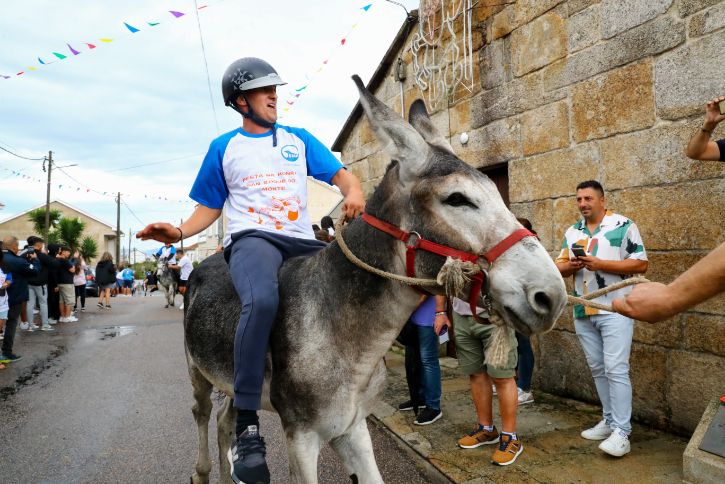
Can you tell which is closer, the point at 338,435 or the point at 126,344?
the point at 338,435

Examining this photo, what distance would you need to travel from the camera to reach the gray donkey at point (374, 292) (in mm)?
1781

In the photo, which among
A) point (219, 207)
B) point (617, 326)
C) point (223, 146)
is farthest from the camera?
point (617, 326)

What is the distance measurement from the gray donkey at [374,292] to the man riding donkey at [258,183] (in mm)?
186

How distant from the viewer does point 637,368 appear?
14.8 ft

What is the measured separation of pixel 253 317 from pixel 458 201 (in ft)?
3.60

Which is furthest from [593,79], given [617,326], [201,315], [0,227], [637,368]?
[0,227]

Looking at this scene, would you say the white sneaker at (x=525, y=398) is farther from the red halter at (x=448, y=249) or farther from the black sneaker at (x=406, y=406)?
the red halter at (x=448, y=249)

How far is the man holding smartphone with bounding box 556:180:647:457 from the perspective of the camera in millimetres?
3926

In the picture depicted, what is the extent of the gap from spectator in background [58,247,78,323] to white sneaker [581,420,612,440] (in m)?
13.5

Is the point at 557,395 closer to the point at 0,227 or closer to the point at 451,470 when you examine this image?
the point at 451,470

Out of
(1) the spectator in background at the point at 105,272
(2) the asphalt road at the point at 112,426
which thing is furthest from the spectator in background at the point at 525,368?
(1) the spectator in background at the point at 105,272

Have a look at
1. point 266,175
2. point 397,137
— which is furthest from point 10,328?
point 397,137

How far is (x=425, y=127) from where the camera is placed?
251 cm

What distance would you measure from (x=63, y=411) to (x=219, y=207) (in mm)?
4178
